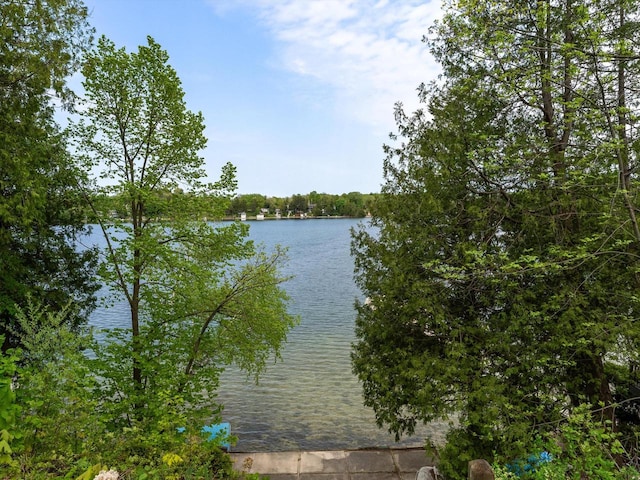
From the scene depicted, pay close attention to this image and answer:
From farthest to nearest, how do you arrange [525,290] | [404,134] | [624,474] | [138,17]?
1. [138,17]
2. [404,134]
3. [525,290]
4. [624,474]

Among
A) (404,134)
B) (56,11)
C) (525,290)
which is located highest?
(56,11)

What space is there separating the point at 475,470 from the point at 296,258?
43985 millimetres

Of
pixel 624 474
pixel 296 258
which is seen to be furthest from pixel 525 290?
pixel 296 258

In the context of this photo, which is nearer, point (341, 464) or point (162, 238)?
point (341, 464)

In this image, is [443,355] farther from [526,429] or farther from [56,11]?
[56,11]

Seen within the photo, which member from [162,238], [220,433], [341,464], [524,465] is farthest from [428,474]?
[162,238]

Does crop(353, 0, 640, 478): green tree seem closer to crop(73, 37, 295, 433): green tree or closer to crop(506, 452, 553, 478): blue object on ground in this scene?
crop(506, 452, 553, 478): blue object on ground

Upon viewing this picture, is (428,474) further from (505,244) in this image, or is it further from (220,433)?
(505,244)

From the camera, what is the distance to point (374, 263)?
28.2ft

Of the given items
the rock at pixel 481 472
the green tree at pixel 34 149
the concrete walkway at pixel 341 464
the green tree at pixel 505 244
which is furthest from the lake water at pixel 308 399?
the rock at pixel 481 472

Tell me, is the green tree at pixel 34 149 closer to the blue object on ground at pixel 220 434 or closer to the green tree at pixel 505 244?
the blue object on ground at pixel 220 434

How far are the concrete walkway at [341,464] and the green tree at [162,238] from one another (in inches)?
73.1

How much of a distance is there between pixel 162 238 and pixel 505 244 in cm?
808

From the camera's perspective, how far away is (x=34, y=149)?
31.3 ft
